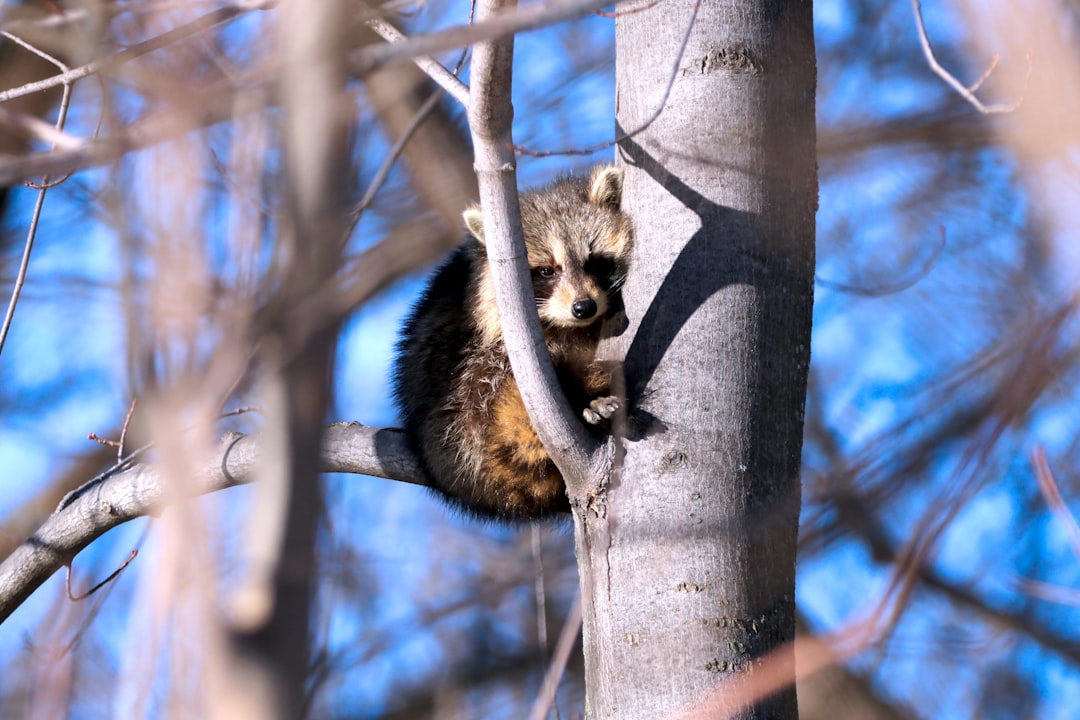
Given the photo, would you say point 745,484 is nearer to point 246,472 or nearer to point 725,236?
point 725,236

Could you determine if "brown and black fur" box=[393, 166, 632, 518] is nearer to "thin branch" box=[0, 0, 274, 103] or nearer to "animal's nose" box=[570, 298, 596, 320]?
"animal's nose" box=[570, 298, 596, 320]

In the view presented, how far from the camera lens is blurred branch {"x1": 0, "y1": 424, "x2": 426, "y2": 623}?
332 centimetres

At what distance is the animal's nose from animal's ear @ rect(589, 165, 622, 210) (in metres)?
0.62

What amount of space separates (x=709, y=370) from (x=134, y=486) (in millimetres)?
1935

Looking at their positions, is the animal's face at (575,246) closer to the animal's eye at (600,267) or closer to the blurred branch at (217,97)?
the animal's eye at (600,267)

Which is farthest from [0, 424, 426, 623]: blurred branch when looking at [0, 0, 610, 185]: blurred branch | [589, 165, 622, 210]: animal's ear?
[0, 0, 610, 185]: blurred branch

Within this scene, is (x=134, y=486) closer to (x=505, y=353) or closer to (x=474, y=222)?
(x=505, y=353)

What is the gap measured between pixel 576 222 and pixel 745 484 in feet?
6.25

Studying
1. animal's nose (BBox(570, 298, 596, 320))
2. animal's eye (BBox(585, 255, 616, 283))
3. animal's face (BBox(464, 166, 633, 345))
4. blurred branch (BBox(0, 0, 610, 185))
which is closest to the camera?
blurred branch (BBox(0, 0, 610, 185))

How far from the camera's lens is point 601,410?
97.4 inches

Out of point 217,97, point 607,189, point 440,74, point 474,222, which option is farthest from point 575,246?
point 217,97

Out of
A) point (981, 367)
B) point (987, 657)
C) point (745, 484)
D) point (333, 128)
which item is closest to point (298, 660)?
point (333, 128)

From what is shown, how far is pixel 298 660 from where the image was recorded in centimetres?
110

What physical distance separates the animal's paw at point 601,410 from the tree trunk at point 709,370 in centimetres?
6
